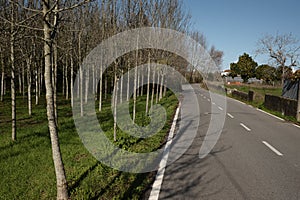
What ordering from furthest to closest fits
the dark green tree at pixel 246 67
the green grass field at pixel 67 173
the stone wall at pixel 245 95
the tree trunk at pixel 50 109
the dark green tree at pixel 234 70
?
the dark green tree at pixel 234 70 < the dark green tree at pixel 246 67 < the stone wall at pixel 245 95 < the green grass field at pixel 67 173 < the tree trunk at pixel 50 109

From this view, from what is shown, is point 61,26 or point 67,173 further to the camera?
point 61,26

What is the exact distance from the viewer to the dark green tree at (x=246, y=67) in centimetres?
7356

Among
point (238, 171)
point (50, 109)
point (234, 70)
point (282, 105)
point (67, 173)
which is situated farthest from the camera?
point (234, 70)

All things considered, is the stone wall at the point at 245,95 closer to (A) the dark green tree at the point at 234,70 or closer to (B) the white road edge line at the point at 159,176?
(B) the white road edge line at the point at 159,176

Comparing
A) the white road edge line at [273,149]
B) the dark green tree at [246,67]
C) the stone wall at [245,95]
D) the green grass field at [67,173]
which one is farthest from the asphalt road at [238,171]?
the dark green tree at [246,67]

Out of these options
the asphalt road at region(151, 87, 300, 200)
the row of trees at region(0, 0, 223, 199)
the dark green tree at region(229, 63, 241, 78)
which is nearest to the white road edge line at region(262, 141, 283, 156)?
the asphalt road at region(151, 87, 300, 200)

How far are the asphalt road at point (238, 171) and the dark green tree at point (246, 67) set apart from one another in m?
69.6

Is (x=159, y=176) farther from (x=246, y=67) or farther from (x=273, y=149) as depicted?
(x=246, y=67)

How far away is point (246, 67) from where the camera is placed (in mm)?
73625

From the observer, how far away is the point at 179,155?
6.62 m

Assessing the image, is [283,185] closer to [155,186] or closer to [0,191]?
[155,186]

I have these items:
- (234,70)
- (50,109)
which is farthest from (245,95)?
(234,70)

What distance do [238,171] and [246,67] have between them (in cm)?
7417

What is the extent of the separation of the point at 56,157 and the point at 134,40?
721 cm
